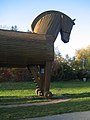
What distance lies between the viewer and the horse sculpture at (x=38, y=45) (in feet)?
50.9

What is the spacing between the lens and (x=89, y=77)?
40969 millimetres

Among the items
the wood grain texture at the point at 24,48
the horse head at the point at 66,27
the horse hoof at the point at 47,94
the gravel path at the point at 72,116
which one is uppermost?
the horse head at the point at 66,27

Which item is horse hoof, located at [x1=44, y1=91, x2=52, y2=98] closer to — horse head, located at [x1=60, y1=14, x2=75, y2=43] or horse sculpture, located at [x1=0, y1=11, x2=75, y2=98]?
horse sculpture, located at [x1=0, y1=11, x2=75, y2=98]

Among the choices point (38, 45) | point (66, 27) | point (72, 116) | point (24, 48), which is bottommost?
point (72, 116)

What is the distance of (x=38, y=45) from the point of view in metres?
16.2

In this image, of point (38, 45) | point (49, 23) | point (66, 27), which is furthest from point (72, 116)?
point (66, 27)

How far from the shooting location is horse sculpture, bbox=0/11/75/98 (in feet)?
50.9

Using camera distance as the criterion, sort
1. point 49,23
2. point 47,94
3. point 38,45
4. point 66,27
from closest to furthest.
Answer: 1. point 38,45
2. point 47,94
3. point 49,23
4. point 66,27

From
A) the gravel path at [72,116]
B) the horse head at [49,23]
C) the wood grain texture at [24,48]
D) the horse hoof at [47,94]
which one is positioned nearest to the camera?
the gravel path at [72,116]

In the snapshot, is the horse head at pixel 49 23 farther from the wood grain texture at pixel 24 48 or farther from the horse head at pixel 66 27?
the wood grain texture at pixel 24 48

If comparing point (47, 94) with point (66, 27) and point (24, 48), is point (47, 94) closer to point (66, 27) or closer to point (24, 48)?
point (24, 48)

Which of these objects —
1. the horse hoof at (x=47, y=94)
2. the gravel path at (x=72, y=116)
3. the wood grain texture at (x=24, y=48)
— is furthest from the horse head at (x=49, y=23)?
the gravel path at (x=72, y=116)

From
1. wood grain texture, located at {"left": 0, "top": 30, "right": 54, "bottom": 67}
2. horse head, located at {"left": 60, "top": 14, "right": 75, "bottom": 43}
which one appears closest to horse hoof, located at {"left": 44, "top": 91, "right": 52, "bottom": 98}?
wood grain texture, located at {"left": 0, "top": 30, "right": 54, "bottom": 67}

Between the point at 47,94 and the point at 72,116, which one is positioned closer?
the point at 72,116
